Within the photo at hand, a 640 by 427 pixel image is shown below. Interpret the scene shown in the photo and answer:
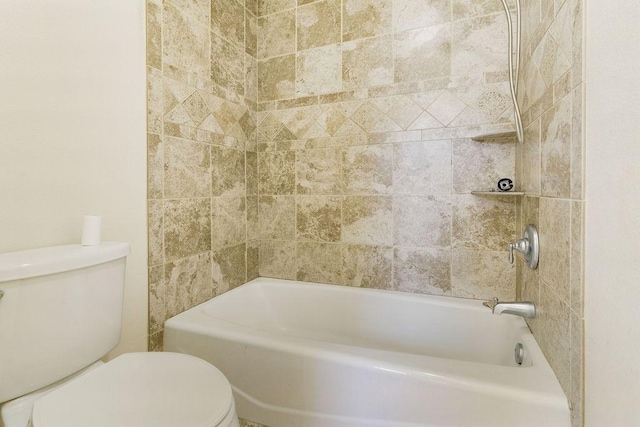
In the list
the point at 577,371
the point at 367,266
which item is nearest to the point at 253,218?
the point at 367,266

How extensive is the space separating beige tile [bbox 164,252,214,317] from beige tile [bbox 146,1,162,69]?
0.87 meters

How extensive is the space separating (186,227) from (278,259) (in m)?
0.65

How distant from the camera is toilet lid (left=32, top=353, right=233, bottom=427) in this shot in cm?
66

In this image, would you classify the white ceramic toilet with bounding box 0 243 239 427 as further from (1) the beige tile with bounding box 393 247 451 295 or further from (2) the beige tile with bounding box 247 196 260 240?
(1) the beige tile with bounding box 393 247 451 295

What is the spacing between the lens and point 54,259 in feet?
2.71

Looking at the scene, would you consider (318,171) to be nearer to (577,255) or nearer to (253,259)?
(253,259)

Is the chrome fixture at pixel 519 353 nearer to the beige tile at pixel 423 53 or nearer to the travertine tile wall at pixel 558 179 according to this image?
the travertine tile wall at pixel 558 179

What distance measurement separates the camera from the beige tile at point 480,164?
57.9 inches

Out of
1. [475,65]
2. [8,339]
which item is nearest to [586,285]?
[475,65]

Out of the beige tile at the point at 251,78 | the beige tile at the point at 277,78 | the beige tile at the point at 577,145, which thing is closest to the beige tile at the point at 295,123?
the beige tile at the point at 277,78

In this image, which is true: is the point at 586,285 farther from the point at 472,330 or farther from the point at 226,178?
the point at 226,178

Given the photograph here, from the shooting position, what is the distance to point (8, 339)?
75 cm

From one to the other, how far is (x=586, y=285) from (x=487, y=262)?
0.85 m

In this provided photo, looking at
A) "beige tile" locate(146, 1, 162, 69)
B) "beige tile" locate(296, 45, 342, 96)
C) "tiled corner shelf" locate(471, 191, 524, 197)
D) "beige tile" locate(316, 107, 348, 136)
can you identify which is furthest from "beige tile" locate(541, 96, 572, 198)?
"beige tile" locate(146, 1, 162, 69)
